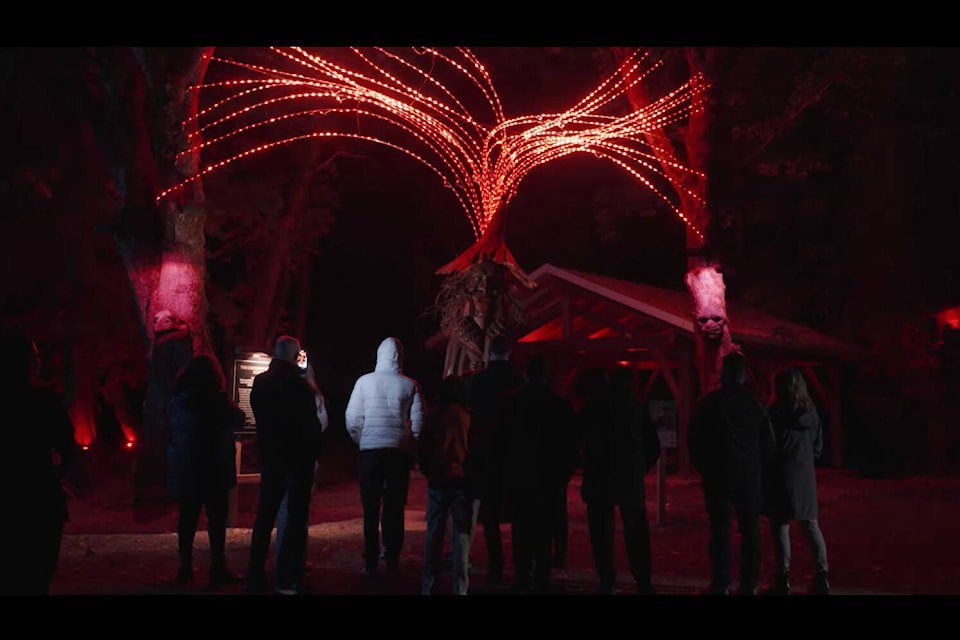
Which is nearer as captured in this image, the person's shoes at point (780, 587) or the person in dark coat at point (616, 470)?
the person in dark coat at point (616, 470)

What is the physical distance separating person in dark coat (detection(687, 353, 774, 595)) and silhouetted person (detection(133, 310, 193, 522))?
6772mm

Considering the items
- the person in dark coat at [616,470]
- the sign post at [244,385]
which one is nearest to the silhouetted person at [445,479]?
the person in dark coat at [616,470]

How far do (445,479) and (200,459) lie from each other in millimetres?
1940

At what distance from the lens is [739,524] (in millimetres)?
6684

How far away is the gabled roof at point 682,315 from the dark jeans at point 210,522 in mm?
12661

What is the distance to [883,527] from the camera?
1177cm

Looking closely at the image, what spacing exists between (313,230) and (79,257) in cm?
575

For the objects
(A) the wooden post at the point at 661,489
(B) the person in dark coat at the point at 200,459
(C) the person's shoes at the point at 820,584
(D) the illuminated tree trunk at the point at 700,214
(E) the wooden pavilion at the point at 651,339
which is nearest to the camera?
(C) the person's shoes at the point at 820,584

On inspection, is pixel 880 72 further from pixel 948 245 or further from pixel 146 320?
pixel 146 320

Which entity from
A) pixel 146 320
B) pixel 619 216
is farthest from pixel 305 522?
pixel 619 216

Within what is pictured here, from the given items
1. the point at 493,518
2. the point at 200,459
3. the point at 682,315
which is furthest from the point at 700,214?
the point at 200,459

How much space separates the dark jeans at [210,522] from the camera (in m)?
7.14

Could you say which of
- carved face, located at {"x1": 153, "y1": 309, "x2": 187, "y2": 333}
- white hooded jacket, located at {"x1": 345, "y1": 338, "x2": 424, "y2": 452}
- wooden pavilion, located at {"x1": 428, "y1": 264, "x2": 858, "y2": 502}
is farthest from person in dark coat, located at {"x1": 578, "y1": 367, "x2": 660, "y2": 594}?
wooden pavilion, located at {"x1": 428, "y1": 264, "x2": 858, "y2": 502}

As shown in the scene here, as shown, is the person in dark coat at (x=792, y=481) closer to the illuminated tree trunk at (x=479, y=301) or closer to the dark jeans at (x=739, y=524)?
the dark jeans at (x=739, y=524)
